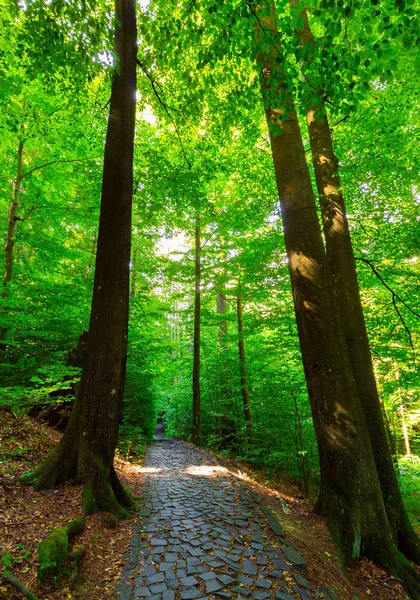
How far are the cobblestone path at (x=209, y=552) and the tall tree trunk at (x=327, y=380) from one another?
1025 mm

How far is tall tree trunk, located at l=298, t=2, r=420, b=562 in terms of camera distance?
4.79 meters

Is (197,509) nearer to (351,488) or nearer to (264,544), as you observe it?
(264,544)

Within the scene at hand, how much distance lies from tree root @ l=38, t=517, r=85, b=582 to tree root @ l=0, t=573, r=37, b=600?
33 centimetres

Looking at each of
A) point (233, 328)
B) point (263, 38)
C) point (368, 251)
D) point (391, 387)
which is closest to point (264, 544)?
point (391, 387)

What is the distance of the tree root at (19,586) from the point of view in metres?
2.22

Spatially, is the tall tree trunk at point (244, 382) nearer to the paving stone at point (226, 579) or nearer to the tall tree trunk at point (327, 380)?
the tall tree trunk at point (327, 380)

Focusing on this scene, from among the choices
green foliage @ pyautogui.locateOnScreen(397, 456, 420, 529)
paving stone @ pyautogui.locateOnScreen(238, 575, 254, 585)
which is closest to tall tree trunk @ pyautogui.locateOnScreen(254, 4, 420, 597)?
paving stone @ pyautogui.locateOnScreen(238, 575, 254, 585)

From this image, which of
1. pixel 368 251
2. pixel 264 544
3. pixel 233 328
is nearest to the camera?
pixel 264 544

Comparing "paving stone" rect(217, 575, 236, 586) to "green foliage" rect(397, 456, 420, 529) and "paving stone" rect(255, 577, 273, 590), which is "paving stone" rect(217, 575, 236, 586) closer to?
"paving stone" rect(255, 577, 273, 590)

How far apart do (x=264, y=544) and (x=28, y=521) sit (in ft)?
8.88

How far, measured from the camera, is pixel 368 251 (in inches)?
293

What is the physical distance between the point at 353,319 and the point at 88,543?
16.5 feet

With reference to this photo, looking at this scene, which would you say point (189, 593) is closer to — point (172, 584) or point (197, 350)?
point (172, 584)

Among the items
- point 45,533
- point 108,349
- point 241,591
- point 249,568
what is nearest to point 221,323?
point 108,349
